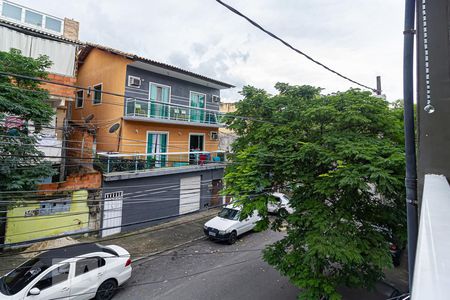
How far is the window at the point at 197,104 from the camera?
16398mm

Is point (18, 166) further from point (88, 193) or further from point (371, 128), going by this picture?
point (371, 128)

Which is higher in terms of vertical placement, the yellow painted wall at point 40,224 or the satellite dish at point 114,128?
the satellite dish at point 114,128

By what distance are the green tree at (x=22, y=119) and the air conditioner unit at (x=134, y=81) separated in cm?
416

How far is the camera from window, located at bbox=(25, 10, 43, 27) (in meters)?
13.4

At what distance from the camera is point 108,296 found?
7.49 metres

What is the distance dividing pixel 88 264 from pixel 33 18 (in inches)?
524

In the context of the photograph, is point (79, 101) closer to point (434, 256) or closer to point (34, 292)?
point (34, 292)

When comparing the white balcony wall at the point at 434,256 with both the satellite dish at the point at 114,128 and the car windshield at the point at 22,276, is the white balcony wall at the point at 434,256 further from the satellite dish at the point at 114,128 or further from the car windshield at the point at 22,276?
the satellite dish at the point at 114,128

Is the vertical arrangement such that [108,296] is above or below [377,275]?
below

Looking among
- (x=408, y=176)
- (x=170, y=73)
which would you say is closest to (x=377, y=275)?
(x=408, y=176)

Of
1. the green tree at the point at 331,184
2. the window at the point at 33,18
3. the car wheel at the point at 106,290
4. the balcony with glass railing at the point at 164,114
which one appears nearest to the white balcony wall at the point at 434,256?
the green tree at the point at 331,184

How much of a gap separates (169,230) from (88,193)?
4.27m

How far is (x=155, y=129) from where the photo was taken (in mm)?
14891

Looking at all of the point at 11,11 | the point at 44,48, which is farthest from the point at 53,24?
the point at 44,48
